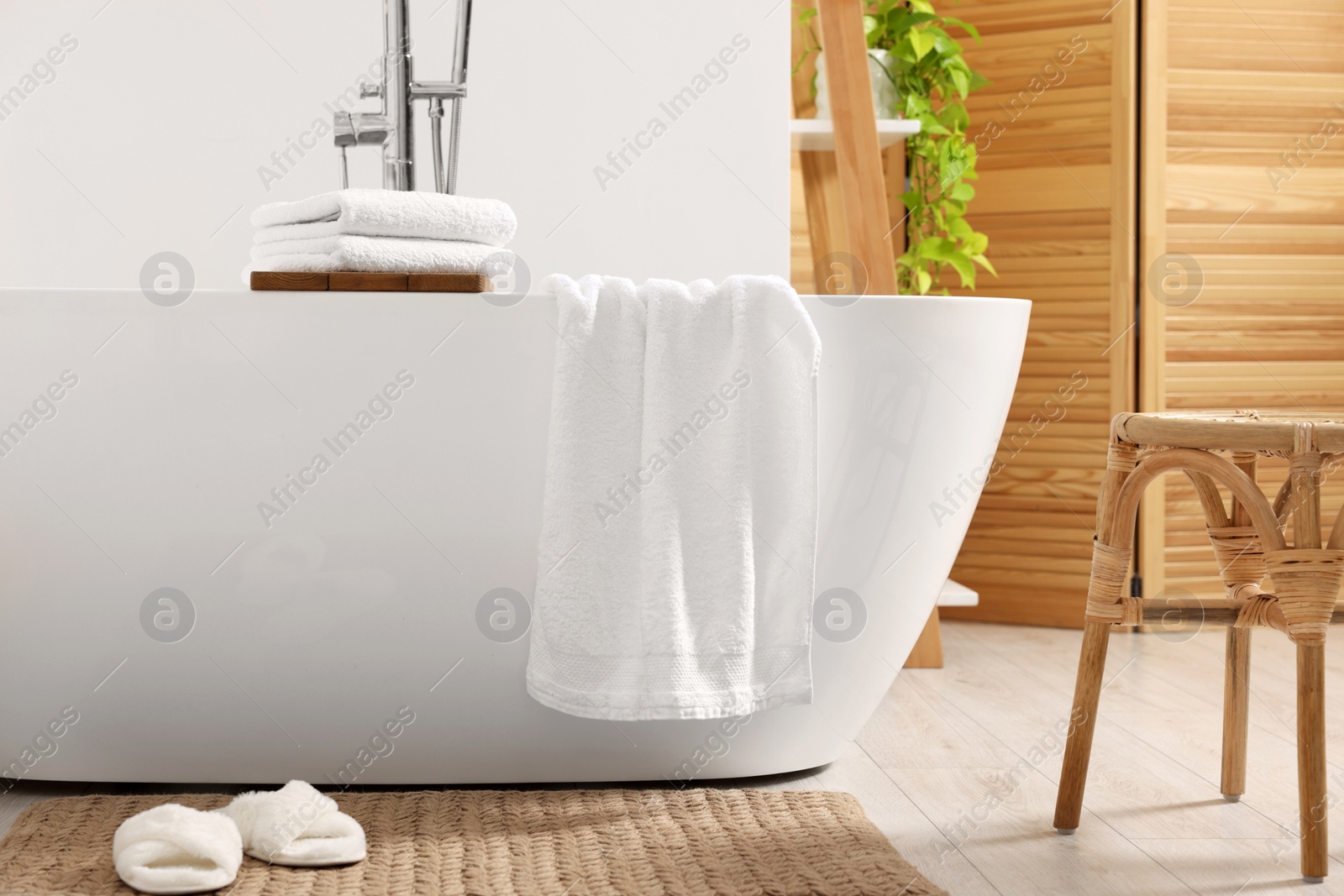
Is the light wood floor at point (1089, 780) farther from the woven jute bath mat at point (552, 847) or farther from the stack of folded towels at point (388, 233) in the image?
the stack of folded towels at point (388, 233)

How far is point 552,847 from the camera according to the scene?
3.73ft

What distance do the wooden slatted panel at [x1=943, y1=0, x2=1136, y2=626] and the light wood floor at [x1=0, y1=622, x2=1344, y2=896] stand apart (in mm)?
282

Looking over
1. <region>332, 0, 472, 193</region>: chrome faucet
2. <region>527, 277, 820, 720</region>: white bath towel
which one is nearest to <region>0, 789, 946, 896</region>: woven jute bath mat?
<region>527, 277, 820, 720</region>: white bath towel

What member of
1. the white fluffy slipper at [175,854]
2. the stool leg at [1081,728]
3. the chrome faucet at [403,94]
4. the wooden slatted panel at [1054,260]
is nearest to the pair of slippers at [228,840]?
the white fluffy slipper at [175,854]

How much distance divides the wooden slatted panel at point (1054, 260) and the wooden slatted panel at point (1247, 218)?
3.6 inches

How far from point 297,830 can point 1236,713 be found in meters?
1.02

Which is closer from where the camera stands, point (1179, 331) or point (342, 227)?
point (342, 227)

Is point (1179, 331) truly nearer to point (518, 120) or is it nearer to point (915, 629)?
point (915, 629)

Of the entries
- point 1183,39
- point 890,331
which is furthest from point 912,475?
point 1183,39

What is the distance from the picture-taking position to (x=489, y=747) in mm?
1300

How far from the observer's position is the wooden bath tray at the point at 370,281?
1.21 m

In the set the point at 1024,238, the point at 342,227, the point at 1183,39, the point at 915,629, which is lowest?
the point at 915,629

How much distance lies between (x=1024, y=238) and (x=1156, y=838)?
1.42m

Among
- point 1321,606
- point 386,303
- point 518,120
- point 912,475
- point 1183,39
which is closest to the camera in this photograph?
point 1321,606
